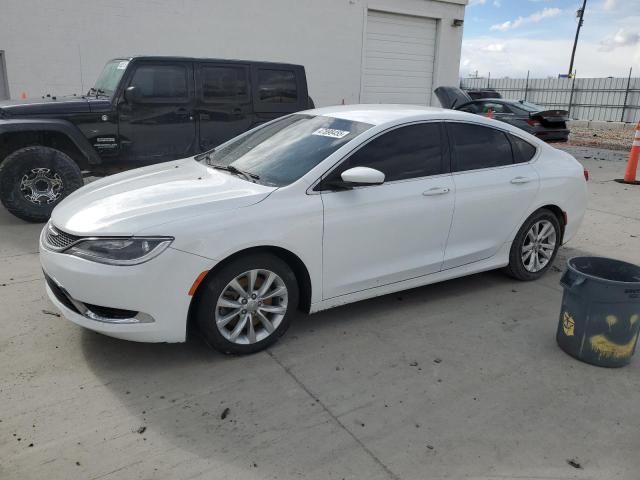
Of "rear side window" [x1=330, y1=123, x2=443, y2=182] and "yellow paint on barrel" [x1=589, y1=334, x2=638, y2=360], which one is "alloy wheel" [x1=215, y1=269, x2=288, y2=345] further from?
"yellow paint on barrel" [x1=589, y1=334, x2=638, y2=360]

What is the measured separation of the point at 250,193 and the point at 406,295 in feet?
6.12

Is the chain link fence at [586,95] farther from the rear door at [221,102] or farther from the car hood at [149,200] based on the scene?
the car hood at [149,200]

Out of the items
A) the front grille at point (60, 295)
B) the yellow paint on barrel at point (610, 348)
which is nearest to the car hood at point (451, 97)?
the yellow paint on barrel at point (610, 348)

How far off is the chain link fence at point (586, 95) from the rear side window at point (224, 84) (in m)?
23.5

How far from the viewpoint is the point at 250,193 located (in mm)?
3502

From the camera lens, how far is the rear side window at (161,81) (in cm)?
698

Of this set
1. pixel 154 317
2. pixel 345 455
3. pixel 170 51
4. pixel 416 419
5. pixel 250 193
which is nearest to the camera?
pixel 345 455

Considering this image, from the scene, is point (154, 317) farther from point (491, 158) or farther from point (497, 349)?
point (491, 158)

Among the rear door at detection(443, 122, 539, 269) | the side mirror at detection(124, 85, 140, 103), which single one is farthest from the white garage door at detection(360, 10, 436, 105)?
the rear door at detection(443, 122, 539, 269)

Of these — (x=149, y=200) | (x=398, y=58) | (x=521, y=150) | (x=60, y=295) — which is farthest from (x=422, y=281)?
(x=398, y=58)

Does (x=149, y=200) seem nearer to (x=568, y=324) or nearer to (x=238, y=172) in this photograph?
(x=238, y=172)

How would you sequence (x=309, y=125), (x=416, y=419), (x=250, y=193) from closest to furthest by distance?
(x=416, y=419)
(x=250, y=193)
(x=309, y=125)

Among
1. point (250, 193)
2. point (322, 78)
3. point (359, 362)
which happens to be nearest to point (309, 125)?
point (250, 193)

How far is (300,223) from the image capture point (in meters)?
3.51
